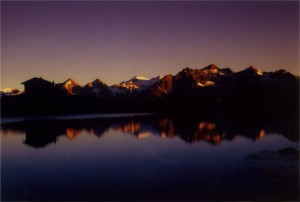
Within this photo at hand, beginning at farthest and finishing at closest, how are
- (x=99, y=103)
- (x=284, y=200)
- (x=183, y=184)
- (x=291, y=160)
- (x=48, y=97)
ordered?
(x=99, y=103)
(x=48, y=97)
(x=291, y=160)
(x=183, y=184)
(x=284, y=200)

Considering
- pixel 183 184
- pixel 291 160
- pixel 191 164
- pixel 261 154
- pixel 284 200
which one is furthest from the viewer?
pixel 261 154

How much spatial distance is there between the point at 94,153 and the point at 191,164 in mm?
13593

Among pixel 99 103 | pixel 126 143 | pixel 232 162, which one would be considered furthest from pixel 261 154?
pixel 99 103

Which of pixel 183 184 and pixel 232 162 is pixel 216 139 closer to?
pixel 232 162

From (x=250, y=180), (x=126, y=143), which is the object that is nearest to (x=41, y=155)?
(x=126, y=143)

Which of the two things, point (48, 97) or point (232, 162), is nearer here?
point (232, 162)

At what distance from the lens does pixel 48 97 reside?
127 metres

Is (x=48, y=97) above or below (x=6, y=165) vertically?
above

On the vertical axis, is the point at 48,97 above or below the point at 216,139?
above

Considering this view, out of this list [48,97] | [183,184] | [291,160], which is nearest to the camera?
[183,184]

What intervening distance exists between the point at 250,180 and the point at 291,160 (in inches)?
297

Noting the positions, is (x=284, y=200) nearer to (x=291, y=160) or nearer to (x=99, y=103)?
(x=291, y=160)

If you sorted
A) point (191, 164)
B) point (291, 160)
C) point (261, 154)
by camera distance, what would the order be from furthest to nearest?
point (261, 154) < point (191, 164) < point (291, 160)

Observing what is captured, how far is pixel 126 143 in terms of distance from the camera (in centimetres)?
4784
